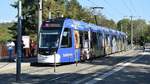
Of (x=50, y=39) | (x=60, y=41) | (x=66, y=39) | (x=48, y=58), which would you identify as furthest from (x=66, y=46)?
(x=48, y=58)

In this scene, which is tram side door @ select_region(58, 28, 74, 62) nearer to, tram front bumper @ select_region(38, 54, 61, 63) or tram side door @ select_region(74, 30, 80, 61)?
tram front bumper @ select_region(38, 54, 61, 63)

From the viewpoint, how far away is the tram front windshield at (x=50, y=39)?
3347 cm

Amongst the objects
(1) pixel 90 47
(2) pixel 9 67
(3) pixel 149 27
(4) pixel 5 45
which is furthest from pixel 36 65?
(3) pixel 149 27

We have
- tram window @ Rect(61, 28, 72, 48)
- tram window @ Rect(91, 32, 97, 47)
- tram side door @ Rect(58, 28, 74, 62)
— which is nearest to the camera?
tram side door @ Rect(58, 28, 74, 62)

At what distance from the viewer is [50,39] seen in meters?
33.7

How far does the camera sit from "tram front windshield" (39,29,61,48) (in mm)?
33469

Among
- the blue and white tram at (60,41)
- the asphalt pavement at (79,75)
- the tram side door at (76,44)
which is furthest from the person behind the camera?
the tram side door at (76,44)

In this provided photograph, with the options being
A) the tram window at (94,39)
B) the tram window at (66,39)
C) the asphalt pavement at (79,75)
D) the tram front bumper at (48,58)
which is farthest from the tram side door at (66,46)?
the tram window at (94,39)

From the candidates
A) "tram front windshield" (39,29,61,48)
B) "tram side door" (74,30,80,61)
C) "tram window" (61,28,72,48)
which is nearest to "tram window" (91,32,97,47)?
"tram side door" (74,30,80,61)

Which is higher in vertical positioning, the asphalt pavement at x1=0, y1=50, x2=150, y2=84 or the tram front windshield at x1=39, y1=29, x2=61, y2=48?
the tram front windshield at x1=39, y1=29, x2=61, y2=48

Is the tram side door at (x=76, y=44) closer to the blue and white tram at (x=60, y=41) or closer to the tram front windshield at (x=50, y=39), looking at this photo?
the blue and white tram at (x=60, y=41)

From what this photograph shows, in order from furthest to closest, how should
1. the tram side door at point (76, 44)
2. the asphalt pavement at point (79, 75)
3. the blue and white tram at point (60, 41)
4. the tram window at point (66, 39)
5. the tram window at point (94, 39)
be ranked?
1. the tram window at point (94, 39)
2. the tram side door at point (76, 44)
3. the tram window at point (66, 39)
4. the blue and white tram at point (60, 41)
5. the asphalt pavement at point (79, 75)

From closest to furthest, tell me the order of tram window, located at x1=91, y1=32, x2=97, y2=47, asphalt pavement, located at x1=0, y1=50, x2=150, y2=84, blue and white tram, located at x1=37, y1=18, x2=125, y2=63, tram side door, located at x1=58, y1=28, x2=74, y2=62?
asphalt pavement, located at x1=0, y1=50, x2=150, y2=84, blue and white tram, located at x1=37, y1=18, x2=125, y2=63, tram side door, located at x1=58, y1=28, x2=74, y2=62, tram window, located at x1=91, y1=32, x2=97, y2=47

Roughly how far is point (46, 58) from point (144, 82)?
14580 millimetres
